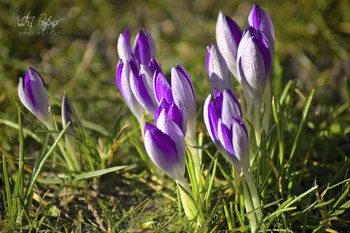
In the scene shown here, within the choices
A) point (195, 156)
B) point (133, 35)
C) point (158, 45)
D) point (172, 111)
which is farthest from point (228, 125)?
point (133, 35)

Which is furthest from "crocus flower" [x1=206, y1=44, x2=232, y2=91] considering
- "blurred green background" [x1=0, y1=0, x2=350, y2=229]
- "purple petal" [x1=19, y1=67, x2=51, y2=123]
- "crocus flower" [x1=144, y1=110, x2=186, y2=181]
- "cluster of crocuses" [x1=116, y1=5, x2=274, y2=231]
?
"blurred green background" [x1=0, y1=0, x2=350, y2=229]

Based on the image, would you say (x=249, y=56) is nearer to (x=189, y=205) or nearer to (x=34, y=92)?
A: (x=189, y=205)

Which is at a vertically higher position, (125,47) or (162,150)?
(125,47)

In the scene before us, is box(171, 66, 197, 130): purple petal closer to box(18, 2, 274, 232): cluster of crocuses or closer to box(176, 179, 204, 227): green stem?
box(18, 2, 274, 232): cluster of crocuses

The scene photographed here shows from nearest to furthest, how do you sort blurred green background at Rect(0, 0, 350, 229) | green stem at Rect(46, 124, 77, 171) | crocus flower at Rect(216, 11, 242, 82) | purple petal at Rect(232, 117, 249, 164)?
purple petal at Rect(232, 117, 249, 164)
crocus flower at Rect(216, 11, 242, 82)
green stem at Rect(46, 124, 77, 171)
blurred green background at Rect(0, 0, 350, 229)

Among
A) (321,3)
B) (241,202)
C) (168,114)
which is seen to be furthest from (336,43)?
(168,114)
